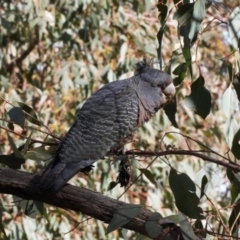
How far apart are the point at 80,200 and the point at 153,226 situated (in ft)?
0.78

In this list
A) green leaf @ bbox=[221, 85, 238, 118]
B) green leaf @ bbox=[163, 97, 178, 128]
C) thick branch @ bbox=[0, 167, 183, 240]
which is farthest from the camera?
green leaf @ bbox=[163, 97, 178, 128]

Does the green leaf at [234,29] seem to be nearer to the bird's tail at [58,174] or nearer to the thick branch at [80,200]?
the thick branch at [80,200]

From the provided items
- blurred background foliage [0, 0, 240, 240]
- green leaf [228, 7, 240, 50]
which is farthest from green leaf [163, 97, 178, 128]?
blurred background foliage [0, 0, 240, 240]

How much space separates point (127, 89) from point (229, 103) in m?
0.64

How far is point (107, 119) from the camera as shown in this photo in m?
2.49

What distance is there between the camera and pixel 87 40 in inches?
184

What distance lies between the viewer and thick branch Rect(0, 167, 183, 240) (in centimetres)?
197

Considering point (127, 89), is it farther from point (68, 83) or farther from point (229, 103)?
point (68, 83)

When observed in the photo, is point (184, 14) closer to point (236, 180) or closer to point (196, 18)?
point (196, 18)

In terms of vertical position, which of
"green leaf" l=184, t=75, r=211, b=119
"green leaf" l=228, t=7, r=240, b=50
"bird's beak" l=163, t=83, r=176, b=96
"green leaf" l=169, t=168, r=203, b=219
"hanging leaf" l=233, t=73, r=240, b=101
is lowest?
"green leaf" l=169, t=168, r=203, b=219

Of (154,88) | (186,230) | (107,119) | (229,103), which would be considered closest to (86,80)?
(154,88)

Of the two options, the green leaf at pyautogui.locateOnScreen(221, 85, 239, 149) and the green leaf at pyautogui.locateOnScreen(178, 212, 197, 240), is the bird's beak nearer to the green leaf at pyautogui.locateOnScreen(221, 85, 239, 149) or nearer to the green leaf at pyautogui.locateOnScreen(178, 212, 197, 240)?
the green leaf at pyautogui.locateOnScreen(221, 85, 239, 149)

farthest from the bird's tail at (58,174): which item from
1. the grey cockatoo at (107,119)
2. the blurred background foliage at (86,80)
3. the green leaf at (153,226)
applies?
the blurred background foliage at (86,80)

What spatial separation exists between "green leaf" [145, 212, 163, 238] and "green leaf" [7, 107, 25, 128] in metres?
0.57
